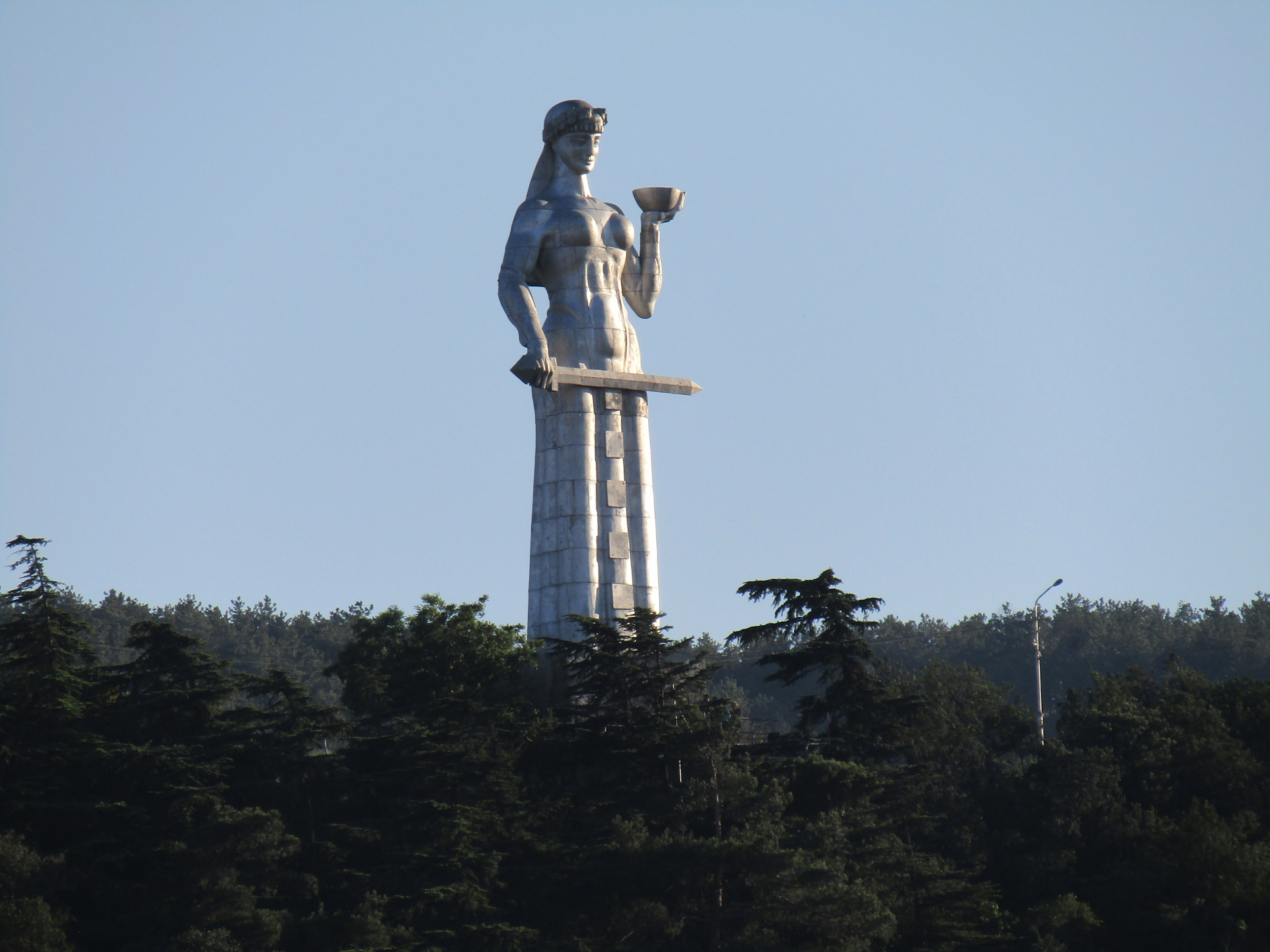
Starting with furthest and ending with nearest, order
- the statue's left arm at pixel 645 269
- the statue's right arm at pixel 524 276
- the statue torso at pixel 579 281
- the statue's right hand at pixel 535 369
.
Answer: the statue's left arm at pixel 645 269 < the statue torso at pixel 579 281 < the statue's right arm at pixel 524 276 < the statue's right hand at pixel 535 369

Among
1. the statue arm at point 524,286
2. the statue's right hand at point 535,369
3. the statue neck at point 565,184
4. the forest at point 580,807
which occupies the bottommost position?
the forest at point 580,807

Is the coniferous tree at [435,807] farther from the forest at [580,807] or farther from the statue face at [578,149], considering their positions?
the statue face at [578,149]

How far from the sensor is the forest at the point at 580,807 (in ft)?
74.0

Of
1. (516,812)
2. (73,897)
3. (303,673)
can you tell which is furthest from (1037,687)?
(303,673)

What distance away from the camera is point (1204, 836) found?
26938 mm

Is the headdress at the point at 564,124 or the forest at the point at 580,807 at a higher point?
the headdress at the point at 564,124

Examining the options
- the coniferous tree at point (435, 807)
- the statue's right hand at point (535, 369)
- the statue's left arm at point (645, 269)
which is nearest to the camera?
the coniferous tree at point (435, 807)

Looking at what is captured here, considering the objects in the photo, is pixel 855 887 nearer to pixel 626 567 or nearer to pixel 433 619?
pixel 626 567

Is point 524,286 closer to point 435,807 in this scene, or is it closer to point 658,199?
point 658,199

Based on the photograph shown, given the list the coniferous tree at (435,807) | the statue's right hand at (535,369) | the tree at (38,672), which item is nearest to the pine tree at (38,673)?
the tree at (38,672)

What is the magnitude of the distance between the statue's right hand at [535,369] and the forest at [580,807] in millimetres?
3512

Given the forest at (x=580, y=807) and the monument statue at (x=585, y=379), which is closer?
the forest at (x=580, y=807)

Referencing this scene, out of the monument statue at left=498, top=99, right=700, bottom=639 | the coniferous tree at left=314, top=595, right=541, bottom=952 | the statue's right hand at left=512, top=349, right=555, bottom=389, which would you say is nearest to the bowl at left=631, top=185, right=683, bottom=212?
the monument statue at left=498, top=99, right=700, bottom=639

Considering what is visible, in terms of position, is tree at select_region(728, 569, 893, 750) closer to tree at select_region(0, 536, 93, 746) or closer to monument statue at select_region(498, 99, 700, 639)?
monument statue at select_region(498, 99, 700, 639)
